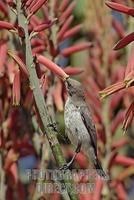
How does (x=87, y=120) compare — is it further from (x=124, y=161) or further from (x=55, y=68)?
(x=124, y=161)

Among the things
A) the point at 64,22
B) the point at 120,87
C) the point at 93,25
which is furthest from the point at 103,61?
the point at 120,87

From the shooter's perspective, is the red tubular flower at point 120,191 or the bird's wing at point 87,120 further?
the red tubular flower at point 120,191

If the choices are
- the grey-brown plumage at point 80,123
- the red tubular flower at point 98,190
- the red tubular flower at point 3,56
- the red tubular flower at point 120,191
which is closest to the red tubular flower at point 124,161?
the red tubular flower at point 120,191

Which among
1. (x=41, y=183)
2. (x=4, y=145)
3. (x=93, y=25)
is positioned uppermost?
(x=93, y=25)

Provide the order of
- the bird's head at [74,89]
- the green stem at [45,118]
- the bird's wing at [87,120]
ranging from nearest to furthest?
the green stem at [45,118] < the bird's head at [74,89] < the bird's wing at [87,120]

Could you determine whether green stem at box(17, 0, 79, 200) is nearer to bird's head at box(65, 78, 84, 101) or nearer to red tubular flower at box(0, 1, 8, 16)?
bird's head at box(65, 78, 84, 101)

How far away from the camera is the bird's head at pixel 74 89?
136cm

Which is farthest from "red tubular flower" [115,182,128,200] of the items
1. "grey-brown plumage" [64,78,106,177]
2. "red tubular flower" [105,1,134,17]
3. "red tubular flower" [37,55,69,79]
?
"red tubular flower" [105,1,134,17]

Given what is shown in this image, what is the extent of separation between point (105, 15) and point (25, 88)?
574 millimetres

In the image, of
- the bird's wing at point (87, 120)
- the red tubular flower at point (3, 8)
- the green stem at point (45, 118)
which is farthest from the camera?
the red tubular flower at point (3, 8)

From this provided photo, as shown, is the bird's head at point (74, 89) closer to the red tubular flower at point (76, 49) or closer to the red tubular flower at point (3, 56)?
the red tubular flower at point (3, 56)

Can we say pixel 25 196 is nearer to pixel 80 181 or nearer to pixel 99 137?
pixel 80 181

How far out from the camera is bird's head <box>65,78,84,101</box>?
4.47 ft

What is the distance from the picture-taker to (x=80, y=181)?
5.27ft
